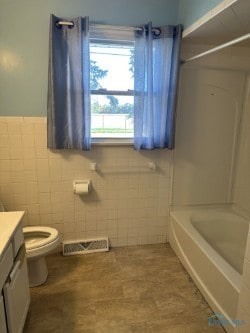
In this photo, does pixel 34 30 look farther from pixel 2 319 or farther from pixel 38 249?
pixel 2 319

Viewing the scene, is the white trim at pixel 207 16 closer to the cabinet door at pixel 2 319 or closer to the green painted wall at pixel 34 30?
the green painted wall at pixel 34 30

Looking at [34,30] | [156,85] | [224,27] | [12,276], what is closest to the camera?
[12,276]

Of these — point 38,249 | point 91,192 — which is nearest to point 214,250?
point 91,192

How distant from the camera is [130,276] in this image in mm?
2166

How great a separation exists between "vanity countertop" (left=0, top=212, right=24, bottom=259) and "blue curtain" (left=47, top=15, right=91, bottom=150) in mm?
802

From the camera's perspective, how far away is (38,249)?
74.0 inches

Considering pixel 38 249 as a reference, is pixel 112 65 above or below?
above

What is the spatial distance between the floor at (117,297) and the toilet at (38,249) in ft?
0.29

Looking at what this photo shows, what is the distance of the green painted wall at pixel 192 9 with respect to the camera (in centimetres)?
169

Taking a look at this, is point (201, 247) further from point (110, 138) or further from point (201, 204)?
point (110, 138)

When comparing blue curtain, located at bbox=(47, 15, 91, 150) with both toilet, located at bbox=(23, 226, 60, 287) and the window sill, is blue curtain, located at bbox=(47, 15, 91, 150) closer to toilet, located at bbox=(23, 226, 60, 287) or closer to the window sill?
the window sill

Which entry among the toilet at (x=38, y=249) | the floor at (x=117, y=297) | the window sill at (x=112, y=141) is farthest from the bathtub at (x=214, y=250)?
the toilet at (x=38, y=249)

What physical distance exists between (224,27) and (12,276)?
2.24 m

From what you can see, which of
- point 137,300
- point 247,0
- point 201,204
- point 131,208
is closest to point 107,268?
point 137,300
